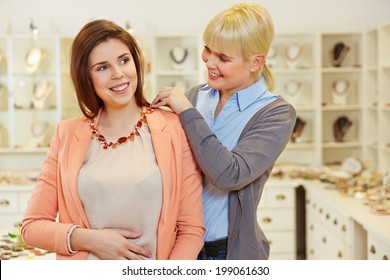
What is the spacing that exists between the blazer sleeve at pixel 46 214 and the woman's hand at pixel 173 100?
0.25m

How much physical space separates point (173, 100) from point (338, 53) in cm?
317

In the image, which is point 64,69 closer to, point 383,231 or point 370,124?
point 370,124

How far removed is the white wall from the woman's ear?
2863mm

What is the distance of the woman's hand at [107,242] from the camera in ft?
4.58

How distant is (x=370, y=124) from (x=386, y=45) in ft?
1.85

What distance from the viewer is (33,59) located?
4543 millimetres

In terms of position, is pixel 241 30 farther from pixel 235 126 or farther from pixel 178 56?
pixel 178 56

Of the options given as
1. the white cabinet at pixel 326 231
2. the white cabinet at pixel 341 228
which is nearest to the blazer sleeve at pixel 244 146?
the white cabinet at pixel 341 228

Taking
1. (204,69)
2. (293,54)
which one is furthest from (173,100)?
(293,54)

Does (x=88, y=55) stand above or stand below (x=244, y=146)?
above

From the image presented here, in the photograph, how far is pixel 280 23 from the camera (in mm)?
4441

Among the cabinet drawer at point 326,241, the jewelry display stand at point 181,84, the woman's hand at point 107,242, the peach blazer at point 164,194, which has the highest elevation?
the jewelry display stand at point 181,84

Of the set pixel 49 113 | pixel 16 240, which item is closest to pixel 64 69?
pixel 49 113

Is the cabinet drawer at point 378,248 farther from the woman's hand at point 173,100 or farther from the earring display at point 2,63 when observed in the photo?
the earring display at point 2,63
